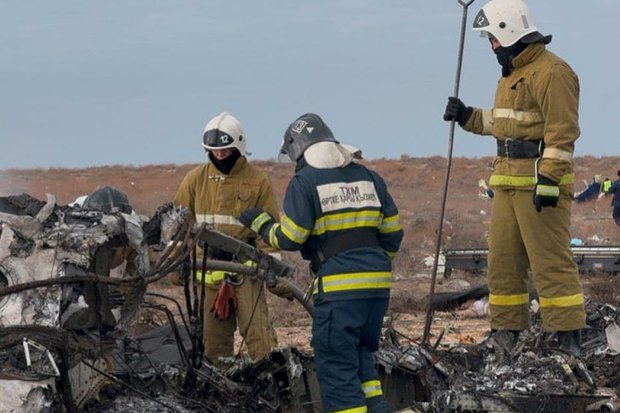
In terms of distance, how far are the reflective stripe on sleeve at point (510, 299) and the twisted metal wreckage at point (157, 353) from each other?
0.75 ft

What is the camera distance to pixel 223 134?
27.9 feet

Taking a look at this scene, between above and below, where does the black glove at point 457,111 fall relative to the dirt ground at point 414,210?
above

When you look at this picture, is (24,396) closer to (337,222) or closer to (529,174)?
(337,222)

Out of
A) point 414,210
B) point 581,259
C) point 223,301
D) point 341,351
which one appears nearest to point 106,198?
point 223,301

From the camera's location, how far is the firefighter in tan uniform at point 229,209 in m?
8.35

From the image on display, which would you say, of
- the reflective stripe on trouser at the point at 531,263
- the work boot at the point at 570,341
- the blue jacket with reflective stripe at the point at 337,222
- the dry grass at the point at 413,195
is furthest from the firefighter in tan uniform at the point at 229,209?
the dry grass at the point at 413,195

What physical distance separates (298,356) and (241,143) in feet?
6.57

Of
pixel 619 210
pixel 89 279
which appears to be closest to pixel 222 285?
pixel 89 279

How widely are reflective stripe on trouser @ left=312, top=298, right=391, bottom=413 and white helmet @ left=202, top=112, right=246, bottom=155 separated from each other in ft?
7.51

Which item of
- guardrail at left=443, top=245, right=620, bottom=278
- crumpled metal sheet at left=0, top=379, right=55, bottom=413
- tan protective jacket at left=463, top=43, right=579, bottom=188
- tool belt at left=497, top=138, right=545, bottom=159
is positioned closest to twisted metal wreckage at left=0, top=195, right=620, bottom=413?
crumpled metal sheet at left=0, top=379, right=55, bottom=413

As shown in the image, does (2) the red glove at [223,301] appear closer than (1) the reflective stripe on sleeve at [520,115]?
No

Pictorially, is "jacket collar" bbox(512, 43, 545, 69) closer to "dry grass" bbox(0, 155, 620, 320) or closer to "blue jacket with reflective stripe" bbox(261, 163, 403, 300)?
"blue jacket with reflective stripe" bbox(261, 163, 403, 300)

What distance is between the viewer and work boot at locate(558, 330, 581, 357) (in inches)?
316

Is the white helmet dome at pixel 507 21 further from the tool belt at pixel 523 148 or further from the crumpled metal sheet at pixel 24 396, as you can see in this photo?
the crumpled metal sheet at pixel 24 396
